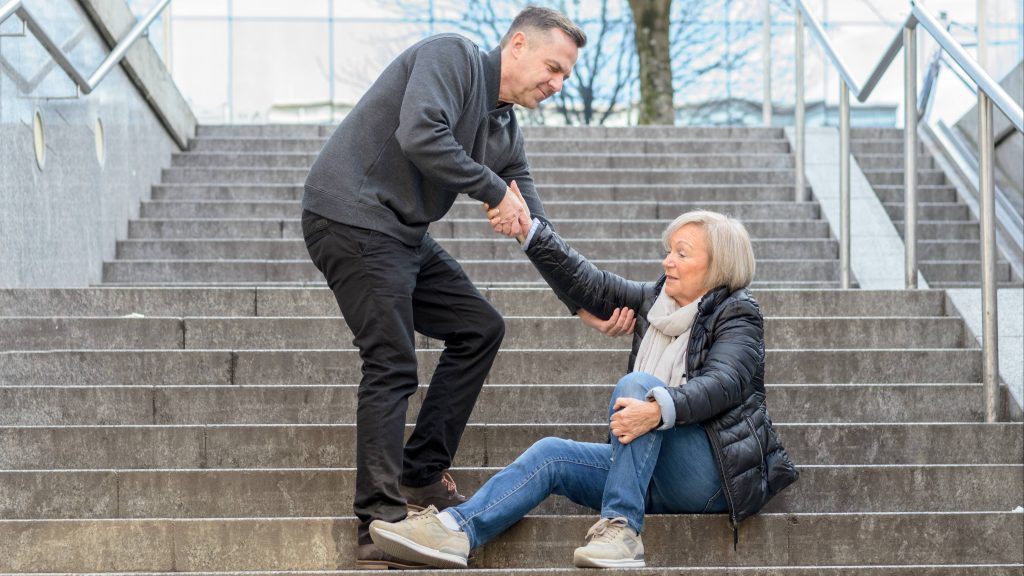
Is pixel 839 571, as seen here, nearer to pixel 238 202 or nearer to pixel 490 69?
pixel 490 69

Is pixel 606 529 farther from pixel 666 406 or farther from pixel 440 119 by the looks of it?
pixel 440 119

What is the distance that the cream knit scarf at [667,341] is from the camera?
3844 mm

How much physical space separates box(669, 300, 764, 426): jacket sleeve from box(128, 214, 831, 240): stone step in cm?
352

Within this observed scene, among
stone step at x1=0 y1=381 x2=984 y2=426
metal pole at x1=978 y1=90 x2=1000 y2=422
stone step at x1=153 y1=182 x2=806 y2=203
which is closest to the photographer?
stone step at x1=0 y1=381 x2=984 y2=426

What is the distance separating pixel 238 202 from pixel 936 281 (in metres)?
3.90

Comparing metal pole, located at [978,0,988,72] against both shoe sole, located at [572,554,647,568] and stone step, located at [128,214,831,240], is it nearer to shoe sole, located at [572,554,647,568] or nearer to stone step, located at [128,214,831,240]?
stone step, located at [128,214,831,240]

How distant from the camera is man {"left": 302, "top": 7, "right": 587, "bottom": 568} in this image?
3.64 meters

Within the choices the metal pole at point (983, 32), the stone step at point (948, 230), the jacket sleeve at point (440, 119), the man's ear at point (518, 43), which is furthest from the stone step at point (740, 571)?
the metal pole at point (983, 32)

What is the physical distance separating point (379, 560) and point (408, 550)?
0.14 meters

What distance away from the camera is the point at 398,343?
366cm

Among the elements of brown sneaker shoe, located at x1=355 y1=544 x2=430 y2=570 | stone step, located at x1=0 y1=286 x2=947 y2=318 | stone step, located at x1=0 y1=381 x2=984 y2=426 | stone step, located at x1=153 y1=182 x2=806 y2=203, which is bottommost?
brown sneaker shoe, located at x1=355 y1=544 x2=430 y2=570

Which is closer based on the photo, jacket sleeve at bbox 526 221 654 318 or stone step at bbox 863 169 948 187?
jacket sleeve at bbox 526 221 654 318

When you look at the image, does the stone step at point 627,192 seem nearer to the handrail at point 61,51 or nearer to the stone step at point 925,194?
the stone step at point 925,194

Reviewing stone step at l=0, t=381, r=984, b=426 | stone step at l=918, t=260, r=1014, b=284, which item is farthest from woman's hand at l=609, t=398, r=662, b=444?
stone step at l=918, t=260, r=1014, b=284
